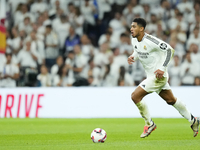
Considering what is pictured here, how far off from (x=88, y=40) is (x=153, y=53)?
8138 mm

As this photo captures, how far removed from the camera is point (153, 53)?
7.63 metres

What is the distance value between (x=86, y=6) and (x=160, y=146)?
1119 cm

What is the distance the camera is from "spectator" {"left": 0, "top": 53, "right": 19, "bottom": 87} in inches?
577

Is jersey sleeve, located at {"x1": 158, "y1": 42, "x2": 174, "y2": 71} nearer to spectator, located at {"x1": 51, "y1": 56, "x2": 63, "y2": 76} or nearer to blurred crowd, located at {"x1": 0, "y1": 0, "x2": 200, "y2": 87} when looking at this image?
blurred crowd, located at {"x1": 0, "y1": 0, "x2": 200, "y2": 87}

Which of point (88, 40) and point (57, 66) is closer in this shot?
point (57, 66)

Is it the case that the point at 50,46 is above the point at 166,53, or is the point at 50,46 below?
below

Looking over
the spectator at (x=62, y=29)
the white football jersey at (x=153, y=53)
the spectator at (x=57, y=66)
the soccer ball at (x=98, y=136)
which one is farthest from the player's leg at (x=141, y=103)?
the spectator at (x=62, y=29)

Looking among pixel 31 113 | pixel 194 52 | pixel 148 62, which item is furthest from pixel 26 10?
pixel 148 62

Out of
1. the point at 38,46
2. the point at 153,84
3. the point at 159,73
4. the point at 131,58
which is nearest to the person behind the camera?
the point at 159,73

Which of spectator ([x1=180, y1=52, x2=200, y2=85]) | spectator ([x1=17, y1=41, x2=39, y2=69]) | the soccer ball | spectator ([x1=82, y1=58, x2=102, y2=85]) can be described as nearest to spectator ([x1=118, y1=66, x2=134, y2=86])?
spectator ([x1=82, y1=58, x2=102, y2=85])

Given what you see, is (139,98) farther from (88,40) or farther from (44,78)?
(88,40)

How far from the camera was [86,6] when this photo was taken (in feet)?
54.9

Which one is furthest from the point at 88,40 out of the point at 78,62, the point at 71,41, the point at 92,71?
the point at 92,71

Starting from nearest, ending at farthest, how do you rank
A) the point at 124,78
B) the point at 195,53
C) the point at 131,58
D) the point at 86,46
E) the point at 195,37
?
the point at 131,58 < the point at 124,78 < the point at 195,53 < the point at 195,37 < the point at 86,46
